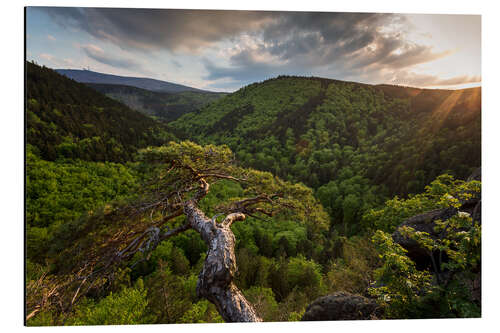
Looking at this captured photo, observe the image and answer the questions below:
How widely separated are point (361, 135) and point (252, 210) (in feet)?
20.8

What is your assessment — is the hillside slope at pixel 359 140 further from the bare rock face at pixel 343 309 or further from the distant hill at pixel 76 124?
the bare rock face at pixel 343 309

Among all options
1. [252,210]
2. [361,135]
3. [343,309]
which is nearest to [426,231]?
[343,309]

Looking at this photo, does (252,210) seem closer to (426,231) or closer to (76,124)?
(426,231)

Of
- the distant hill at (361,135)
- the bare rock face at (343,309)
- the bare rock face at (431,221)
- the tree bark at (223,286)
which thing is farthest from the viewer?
the distant hill at (361,135)

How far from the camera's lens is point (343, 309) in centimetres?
289

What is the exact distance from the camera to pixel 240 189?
17.3 feet

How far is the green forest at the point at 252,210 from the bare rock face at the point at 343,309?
2cm

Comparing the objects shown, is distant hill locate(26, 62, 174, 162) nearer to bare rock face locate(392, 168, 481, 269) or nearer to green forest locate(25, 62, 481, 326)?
green forest locate(25, 62, 481, 326)

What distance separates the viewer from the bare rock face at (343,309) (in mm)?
2848

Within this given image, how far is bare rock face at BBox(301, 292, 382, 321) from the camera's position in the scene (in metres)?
2.85

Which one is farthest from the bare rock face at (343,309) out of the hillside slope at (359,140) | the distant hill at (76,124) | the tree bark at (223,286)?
the distant hill at (76,124)
